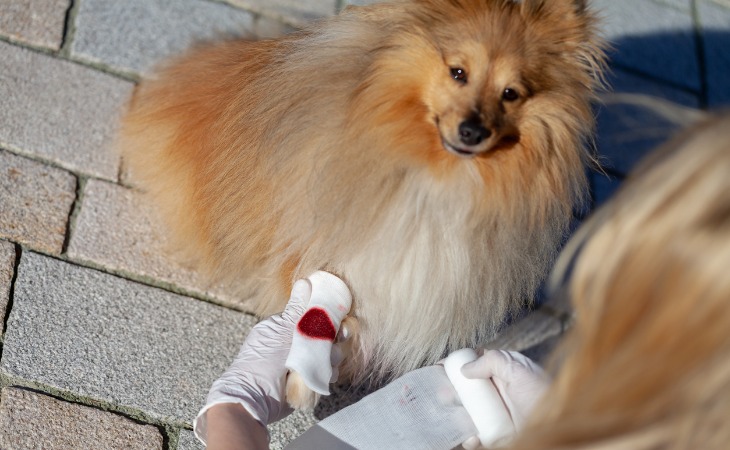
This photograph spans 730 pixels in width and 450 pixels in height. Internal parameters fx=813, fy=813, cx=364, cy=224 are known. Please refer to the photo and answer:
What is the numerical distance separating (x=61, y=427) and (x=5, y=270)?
24.5 inches

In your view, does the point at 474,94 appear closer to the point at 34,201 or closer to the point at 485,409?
the point at 485,409

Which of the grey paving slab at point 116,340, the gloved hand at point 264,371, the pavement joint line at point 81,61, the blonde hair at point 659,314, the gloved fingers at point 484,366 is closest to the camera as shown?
the blonde hair at point 659,314

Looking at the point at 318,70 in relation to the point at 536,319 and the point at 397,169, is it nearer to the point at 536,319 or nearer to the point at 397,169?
the point at 397,169

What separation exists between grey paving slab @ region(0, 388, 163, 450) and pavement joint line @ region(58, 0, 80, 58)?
1.57 meters

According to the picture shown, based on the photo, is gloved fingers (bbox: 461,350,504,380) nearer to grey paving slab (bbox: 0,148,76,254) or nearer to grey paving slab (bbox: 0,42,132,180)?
grey paving slab (bbox: 0,148,76,254)

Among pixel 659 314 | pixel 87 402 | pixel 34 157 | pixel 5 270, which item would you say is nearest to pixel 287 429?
pixel 87 402

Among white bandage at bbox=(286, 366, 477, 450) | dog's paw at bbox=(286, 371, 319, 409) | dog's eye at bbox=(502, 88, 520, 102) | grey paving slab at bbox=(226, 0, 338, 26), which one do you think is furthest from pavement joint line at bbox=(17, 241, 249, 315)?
grey paving slab at bbox=(226, 0, 338, 26)

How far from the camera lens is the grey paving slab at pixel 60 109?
10.3 ft

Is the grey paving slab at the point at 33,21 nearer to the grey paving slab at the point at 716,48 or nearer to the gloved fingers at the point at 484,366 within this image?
the gloved fingers at the point at 484,366

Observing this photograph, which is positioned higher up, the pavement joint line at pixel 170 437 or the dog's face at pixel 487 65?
the dog's face at pixel 487 65

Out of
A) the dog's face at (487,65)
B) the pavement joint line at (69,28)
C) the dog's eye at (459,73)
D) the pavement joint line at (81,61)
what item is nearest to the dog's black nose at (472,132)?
the dog's face at (487,65)

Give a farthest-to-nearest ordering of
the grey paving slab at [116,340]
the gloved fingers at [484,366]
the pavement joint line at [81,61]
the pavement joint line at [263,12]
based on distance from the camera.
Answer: the pavement joint line at [263,12], the pavement joint line at [81,61], the grey paving slab at [116,340], the gloved fingers at [484,366]

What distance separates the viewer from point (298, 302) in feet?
8.10

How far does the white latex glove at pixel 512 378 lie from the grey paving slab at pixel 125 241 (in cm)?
104
